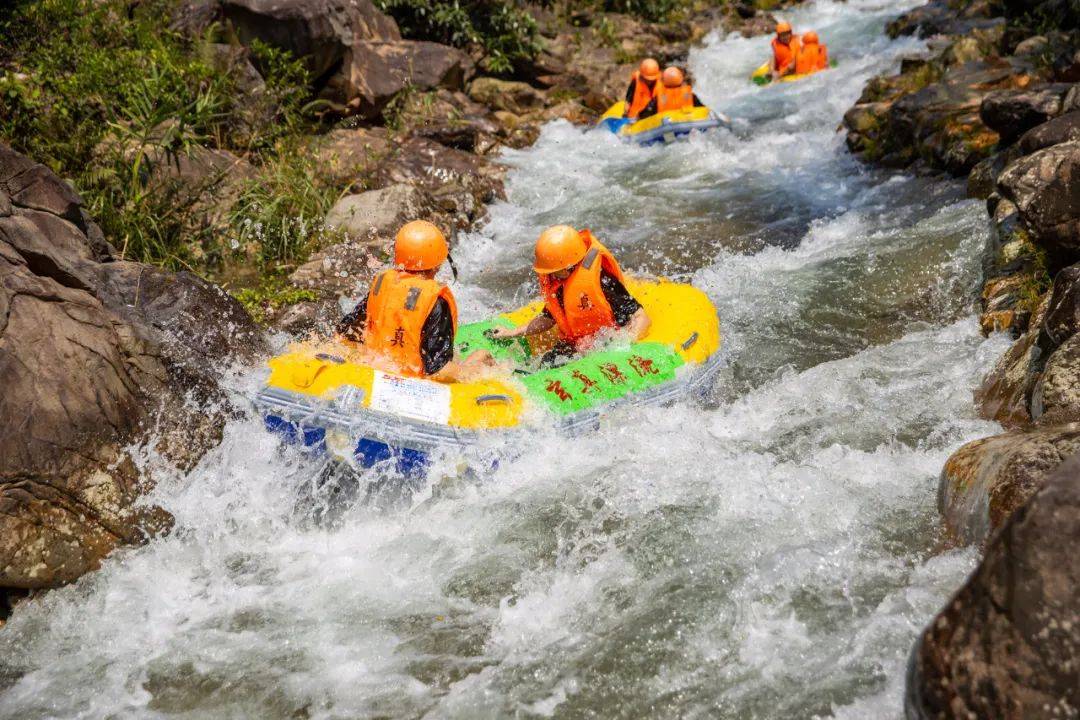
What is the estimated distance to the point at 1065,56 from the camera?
859 centimetres

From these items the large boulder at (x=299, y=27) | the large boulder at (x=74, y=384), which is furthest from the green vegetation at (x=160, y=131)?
the large boulder at (x=74, y=384)

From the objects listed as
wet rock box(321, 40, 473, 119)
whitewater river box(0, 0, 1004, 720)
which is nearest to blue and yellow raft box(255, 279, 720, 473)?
whitewater river box(0, 0, 1004, 720)

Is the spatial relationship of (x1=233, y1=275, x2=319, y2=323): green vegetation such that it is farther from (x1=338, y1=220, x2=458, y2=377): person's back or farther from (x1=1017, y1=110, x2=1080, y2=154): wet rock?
(x1=1017, y1=110, x2=1080, y2=154): wet rock

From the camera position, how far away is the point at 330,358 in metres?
4.89

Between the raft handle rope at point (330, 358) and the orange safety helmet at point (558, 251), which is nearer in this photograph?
the raft handle rope at point (330, 358)

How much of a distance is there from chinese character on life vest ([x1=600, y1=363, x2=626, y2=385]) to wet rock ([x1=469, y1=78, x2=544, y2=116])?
8953 mm

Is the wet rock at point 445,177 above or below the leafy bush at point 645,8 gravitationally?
below

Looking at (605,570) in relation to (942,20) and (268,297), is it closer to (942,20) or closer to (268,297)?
(268,297)

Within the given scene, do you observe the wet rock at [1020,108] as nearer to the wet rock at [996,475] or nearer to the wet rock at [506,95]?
the wet rock at [996,475]

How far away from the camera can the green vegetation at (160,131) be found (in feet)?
23.5

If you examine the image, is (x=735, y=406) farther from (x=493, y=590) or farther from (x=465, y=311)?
(x=465, y=311)

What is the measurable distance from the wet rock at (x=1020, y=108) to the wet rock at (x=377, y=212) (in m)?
5.46

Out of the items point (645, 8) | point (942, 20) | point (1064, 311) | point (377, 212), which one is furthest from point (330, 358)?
point (645, 8)

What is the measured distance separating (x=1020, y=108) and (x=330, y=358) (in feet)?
21.7
